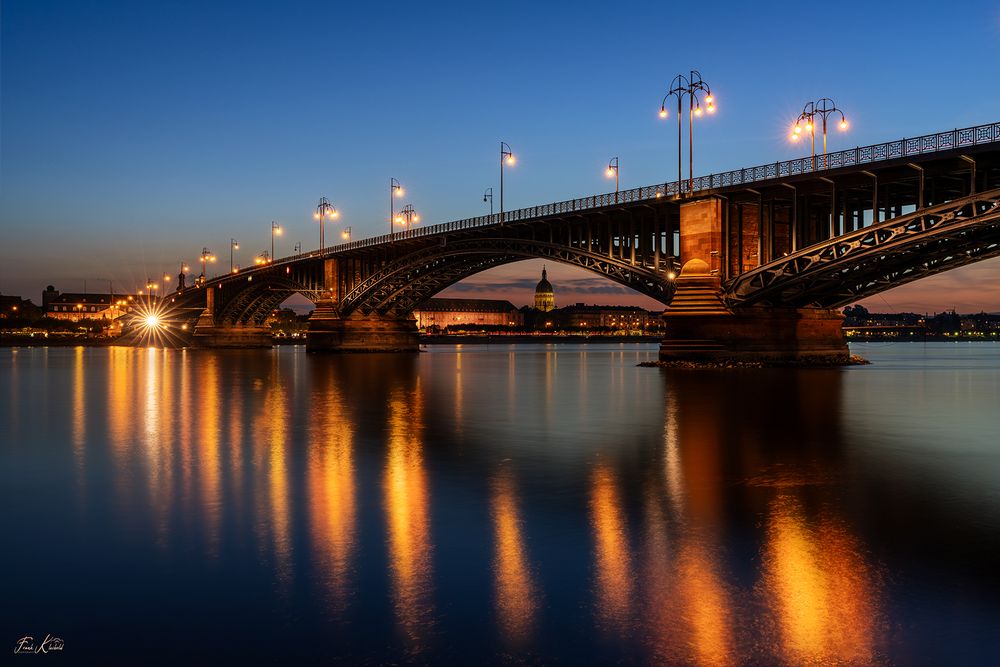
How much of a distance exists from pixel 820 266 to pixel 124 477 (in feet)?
128

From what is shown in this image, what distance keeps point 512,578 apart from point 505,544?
1.11 metres

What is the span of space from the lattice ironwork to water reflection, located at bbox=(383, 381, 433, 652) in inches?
1226

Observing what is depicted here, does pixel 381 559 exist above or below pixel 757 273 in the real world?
below

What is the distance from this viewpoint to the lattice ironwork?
3784 cm

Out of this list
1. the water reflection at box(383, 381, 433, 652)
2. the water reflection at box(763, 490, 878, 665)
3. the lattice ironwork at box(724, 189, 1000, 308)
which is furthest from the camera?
the lattice ironwork at box(724, 189, 1000, 308)

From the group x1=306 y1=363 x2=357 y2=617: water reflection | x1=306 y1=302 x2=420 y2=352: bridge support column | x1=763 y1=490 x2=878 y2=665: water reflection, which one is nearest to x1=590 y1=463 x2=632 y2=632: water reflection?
x1=763 y1=490 x2=878 y2=665: water reflection

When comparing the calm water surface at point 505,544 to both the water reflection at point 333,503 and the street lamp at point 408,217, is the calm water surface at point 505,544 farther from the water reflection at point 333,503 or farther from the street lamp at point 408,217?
the street lamp at point 408,217

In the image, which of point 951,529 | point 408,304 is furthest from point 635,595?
point 408,304

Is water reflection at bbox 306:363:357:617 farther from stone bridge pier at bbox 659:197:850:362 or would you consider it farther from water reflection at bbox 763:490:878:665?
stone bridge pier at bbox 659:197:850:362

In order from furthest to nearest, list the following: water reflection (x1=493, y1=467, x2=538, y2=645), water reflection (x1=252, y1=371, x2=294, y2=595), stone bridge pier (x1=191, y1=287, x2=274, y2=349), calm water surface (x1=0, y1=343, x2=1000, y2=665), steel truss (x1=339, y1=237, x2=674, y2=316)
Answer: stone bridge pier (x1=191, y1=287, x2=274, y2=349), steel truss (x1=339, y1=237, x2=674, y2=316), water reflection (x1=252, y1=371, x2=294, y2=595), water reflection (x1=493, y1=467, x2=538, y2=645), calm water surface (x1=0, y1=343, x2=1000, y2=665)

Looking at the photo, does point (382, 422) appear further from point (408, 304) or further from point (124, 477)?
point (408, 304)

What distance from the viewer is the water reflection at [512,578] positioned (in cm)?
573

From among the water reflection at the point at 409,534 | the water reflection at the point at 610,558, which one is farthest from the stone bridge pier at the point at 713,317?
the water reflection at the point at 610,558

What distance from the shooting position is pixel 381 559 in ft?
24.0
